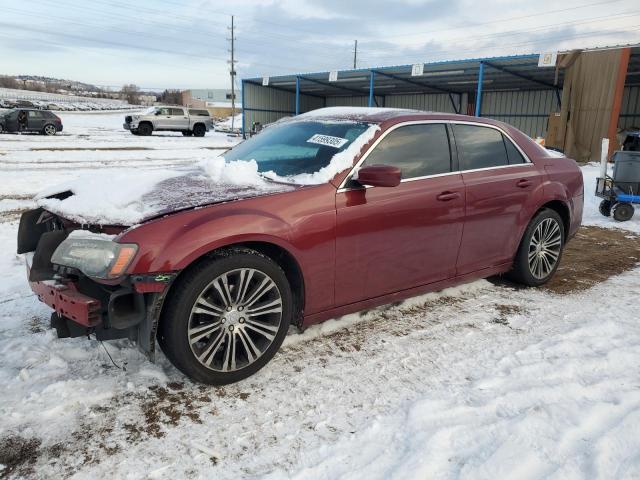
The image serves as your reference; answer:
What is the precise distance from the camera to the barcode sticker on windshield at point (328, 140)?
11.4ft

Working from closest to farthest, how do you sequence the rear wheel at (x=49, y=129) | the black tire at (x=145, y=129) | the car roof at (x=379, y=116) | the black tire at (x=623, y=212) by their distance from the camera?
the car roof at (x=379, y=116)
the black tire at (x=623, y=212)
the rear wheel at (x=49, y=129)
the black tire at (x=145, y=129)

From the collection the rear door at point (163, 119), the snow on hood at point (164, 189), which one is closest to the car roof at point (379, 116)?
the snow on hood at point (164, 189)

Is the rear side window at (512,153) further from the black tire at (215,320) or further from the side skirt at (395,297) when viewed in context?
the black tire at (215,320)

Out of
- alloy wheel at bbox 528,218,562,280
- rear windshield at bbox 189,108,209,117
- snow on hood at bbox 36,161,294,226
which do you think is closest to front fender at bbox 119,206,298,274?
snow on hood at bbox 36,161,294,226

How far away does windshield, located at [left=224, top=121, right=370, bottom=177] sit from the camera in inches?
134

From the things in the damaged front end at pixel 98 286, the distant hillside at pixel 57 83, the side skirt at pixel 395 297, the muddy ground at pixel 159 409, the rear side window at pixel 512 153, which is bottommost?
the muddy ground at pixel 159 409

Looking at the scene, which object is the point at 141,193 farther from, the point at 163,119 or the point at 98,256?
the point at 163,119

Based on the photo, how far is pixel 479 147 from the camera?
13.5 ft

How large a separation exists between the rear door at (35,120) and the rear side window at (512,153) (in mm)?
25790

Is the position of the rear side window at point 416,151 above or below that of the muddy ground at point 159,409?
above

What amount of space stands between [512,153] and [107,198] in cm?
340

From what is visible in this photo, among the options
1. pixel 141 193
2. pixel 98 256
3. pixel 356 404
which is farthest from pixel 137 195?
pixel 356 404

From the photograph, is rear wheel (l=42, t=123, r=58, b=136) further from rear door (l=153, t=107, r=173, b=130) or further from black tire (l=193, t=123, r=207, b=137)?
black tire (l=193, t=123, r=207, b=137)

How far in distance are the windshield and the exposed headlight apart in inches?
50.2
